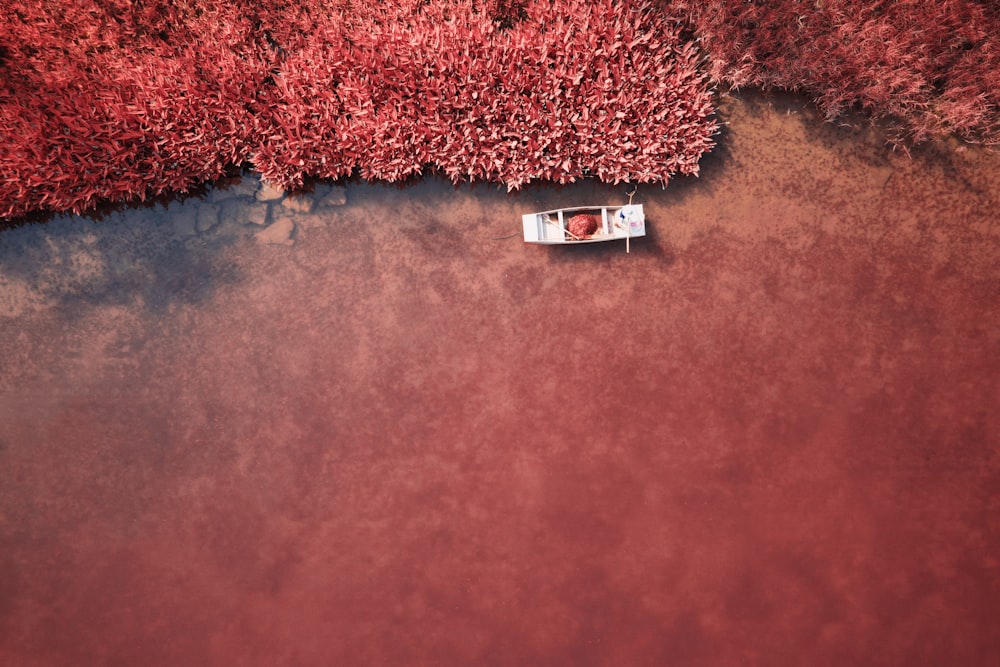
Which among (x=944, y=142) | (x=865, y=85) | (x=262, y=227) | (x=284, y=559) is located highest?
(x=865, y=85)

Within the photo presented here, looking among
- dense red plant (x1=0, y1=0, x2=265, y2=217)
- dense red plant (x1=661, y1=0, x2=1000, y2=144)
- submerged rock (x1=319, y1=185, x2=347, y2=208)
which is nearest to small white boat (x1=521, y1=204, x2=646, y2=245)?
dense red plant (x1=661, y1=0, x2=1000, y2=144)

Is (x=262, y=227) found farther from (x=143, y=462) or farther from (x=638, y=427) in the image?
(x=638, y=427)

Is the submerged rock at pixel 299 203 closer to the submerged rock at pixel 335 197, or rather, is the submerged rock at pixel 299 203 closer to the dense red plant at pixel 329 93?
the submerged rock at pixel 335 197

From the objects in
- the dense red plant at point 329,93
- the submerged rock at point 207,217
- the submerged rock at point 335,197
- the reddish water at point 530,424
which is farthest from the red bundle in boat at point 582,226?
the submerged rock at point 207,217

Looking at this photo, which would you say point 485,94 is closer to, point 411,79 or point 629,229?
point 411,79

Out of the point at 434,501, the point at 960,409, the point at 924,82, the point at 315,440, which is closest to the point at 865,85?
the point at 924,82

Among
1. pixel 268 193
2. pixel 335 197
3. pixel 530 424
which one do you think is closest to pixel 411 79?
pixel 335 197

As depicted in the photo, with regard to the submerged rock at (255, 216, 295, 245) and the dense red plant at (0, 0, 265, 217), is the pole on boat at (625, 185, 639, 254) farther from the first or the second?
the dense red plant at (0, 0, 265, 217)
